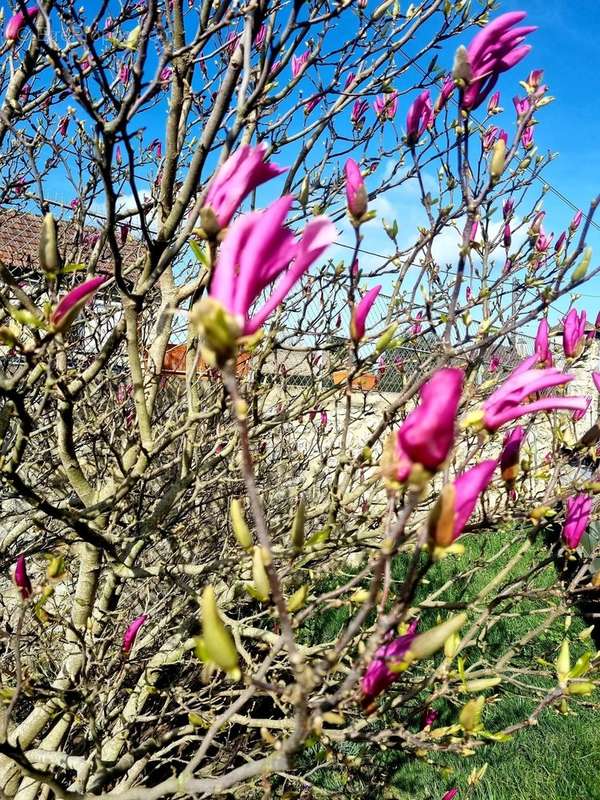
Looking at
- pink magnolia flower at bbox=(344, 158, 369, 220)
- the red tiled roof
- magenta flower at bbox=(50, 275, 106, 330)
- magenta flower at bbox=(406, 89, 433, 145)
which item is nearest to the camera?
magenta flower at bbox=(50, 275, 106, 330)

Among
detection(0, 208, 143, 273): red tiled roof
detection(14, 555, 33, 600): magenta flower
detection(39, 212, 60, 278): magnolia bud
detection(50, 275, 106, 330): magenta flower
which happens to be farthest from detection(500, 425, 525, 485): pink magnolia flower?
detection(0, 208, 143, 273): red tiled roof

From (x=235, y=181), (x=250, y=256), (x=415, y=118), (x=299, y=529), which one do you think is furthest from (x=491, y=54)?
(x=299, y=529)

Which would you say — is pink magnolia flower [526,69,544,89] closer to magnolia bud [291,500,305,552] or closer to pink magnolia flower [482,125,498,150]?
pink magnolia flower [482,125,498,150]

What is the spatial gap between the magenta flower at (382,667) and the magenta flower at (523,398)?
30 centimetres

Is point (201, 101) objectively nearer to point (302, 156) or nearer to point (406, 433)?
point (302, 156)

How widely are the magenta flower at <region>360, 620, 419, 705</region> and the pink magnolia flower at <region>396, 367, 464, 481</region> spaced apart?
0.30 meters

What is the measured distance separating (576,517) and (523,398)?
25.0 inches

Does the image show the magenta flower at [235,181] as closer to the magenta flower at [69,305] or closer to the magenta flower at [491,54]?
the magenta flower at [69,305]

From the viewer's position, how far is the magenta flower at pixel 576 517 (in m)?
1.30

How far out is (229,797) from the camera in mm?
2596

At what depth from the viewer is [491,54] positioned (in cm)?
113

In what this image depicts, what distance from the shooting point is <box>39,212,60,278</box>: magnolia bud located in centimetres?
106

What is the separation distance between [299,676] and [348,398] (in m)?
0.67

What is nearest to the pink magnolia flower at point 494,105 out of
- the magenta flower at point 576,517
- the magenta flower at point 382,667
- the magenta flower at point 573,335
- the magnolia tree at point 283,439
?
the magnolia tree at point 283,439
